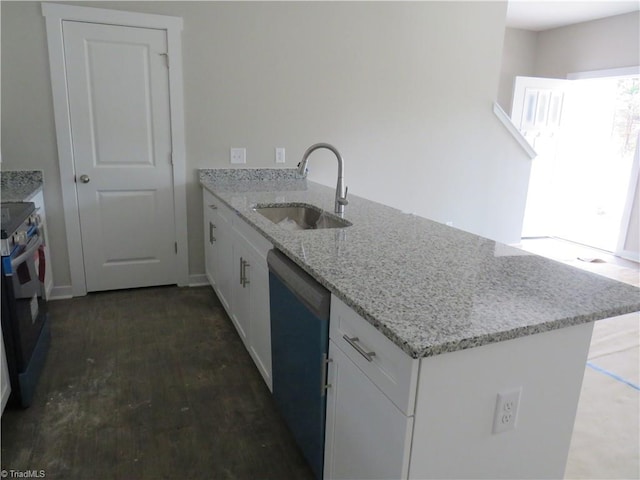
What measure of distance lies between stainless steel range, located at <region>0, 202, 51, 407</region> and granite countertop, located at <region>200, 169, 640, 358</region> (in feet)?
3.35

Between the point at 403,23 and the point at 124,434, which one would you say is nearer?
the point at 124,434

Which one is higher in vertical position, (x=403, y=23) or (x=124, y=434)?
(x=403, y=23)

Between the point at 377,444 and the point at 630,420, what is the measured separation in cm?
176

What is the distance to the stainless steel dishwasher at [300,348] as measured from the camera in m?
1.41

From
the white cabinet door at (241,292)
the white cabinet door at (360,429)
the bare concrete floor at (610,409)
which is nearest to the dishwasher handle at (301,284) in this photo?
the white cabinet door at (360,429)

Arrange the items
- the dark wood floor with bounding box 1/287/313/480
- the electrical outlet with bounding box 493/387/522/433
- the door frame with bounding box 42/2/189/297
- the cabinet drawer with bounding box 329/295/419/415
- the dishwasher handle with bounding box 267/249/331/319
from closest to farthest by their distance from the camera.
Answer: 1. the cabinet drawer with bounding box 329/295/419/415
2. the electrical outlet with bounding box 493/387/522/433
3. the dishwasher handle with bounding box 267/249/331/319
4. the dark wood floor with bounding box 1/287/313/480
5. the door frame with bounding box 42/2/189/297

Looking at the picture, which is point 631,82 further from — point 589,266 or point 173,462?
point 173,462

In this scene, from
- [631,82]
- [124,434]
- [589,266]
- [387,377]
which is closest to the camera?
[387,377]

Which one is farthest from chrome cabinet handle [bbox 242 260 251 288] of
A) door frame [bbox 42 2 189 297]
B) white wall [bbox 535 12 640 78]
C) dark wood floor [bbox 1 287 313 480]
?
white wall [bbox 535 12 640 78]

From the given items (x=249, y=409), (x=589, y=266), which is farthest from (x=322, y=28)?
(x=589, y=266)

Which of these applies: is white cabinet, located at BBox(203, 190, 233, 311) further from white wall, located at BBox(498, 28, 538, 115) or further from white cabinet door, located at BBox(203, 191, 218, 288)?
white wall, located at BBox(498, 28, 538, 115)

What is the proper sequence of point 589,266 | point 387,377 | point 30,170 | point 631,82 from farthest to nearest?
point 631,82, point 589,266, point 30,170, point 387,377

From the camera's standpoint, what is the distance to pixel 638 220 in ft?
16.4

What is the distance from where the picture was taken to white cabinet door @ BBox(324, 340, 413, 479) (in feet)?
3.43
